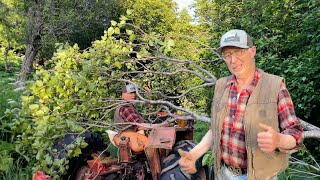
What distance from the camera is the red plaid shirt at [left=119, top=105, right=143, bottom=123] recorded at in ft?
16.5

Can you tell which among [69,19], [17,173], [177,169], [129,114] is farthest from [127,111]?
[69,19]

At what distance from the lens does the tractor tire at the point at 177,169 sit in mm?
4133

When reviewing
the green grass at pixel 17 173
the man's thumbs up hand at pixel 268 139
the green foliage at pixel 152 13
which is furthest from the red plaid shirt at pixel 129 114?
the green foliage at pixel 152 13

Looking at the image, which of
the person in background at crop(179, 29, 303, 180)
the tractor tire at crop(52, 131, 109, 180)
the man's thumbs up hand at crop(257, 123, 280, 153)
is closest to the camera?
the man's thumbs up hand at crop(257, 123, 280, 153)

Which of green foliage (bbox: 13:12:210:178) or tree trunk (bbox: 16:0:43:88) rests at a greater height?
tree trunk (bbox: 16:0:43:88)

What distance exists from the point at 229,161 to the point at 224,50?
2.38ft

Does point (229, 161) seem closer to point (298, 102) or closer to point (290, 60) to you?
point (298, 102)

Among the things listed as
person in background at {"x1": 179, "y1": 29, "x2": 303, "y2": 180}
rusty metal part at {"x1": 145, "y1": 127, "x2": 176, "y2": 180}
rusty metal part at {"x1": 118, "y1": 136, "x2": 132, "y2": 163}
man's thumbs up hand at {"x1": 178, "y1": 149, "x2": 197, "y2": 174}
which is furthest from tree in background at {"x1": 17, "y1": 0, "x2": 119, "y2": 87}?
person in background at {"x1": 179, "y1": 29, "x2": 303, "y2": 180}

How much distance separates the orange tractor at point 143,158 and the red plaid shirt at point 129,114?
0.53ft

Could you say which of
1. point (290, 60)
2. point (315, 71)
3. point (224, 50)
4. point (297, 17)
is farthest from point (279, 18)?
point (224, 50)

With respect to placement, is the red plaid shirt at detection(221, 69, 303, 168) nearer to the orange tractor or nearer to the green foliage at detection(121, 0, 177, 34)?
the orange tractor

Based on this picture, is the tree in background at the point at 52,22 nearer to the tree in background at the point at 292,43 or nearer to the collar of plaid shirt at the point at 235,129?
the tree in background at the point at 292,43

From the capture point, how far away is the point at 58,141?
478cm

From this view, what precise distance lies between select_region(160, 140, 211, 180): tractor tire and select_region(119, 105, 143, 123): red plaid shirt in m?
0.76
